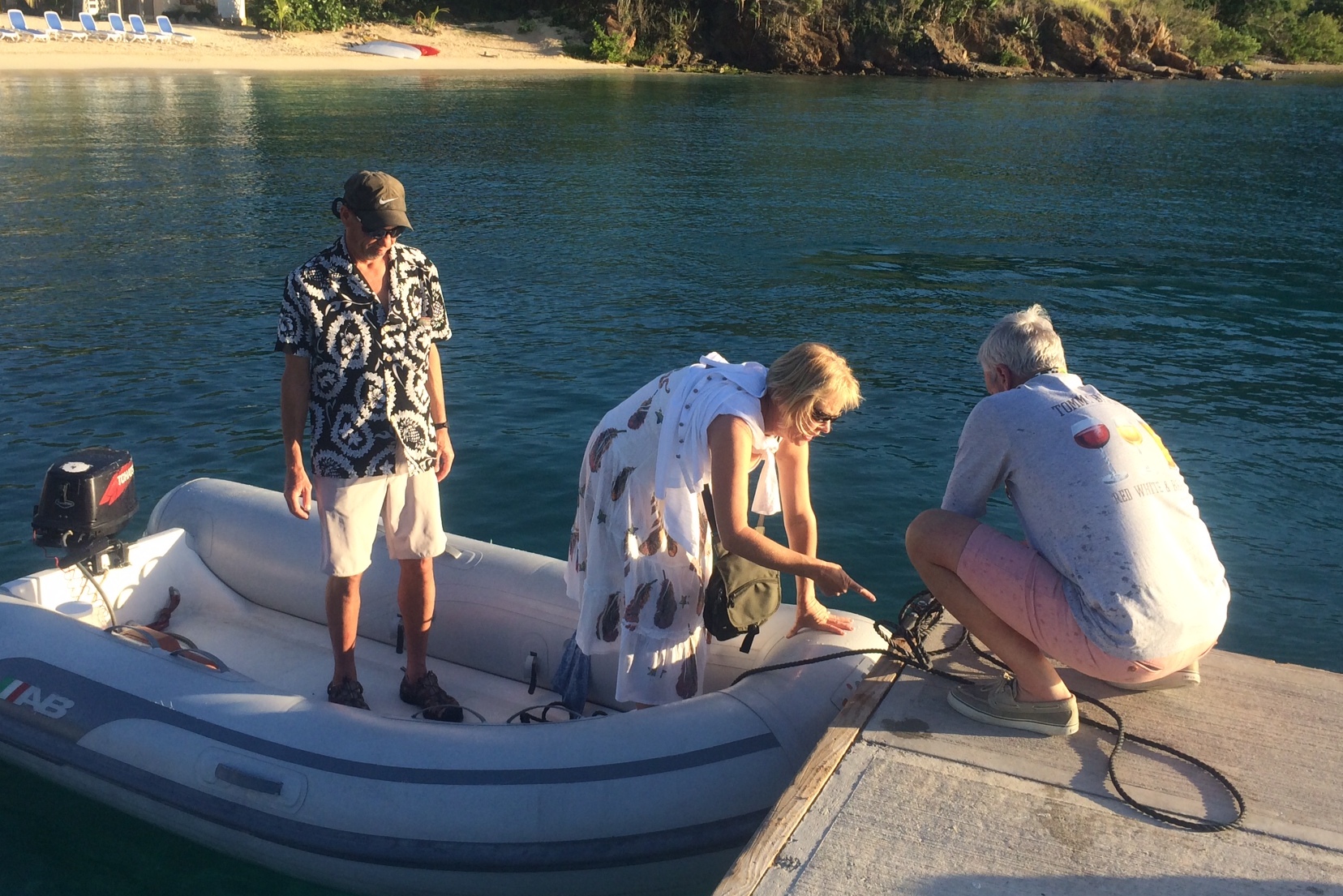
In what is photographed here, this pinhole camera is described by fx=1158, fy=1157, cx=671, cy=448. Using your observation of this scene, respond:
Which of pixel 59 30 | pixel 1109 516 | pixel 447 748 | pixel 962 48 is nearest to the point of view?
pixel 1109 516

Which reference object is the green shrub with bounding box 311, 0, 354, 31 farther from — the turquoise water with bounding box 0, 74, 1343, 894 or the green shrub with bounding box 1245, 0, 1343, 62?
the green shrub with bounding box 1245, 0, 1343, 62

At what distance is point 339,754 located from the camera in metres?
3.64

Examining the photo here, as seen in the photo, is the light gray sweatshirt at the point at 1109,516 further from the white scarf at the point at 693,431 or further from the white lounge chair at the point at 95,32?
the white lounge chair at the point at 95,32

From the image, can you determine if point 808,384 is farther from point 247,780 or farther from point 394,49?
point 394,49

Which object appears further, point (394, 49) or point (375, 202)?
point (394, 49)

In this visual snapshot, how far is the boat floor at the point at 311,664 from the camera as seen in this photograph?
14.4 ft

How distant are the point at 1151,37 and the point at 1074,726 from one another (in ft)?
166

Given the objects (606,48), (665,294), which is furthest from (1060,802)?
(606,48)

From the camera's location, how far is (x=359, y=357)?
3711mm

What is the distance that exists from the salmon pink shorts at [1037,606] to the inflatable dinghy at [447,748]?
0.72 m

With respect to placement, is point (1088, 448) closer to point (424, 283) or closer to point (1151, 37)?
point (424, 283)

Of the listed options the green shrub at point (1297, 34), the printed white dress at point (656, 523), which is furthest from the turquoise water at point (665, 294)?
the green shrub at point (1297, 34)

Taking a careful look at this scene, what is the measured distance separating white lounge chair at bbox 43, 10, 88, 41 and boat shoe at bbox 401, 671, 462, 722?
39840mm

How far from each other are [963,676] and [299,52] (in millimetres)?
41437
